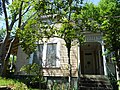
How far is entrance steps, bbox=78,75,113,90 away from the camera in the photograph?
35.3 feet

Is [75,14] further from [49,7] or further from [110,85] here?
[110,85]

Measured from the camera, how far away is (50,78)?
12938mm

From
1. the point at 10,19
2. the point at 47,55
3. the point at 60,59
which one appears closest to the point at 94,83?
the point at 60,59

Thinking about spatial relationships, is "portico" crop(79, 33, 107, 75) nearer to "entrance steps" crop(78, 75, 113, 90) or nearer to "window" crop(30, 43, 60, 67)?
"entrance steps" crop(78, 75, 113, 90)

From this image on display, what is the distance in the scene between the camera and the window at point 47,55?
524 inches

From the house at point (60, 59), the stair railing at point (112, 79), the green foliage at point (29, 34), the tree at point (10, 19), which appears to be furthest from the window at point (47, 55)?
the stair railing at point (112, 79)

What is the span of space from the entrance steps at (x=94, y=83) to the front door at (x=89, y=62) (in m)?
3.22

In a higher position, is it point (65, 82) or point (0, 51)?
point (0, 51)

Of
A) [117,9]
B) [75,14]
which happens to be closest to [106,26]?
[75,14]

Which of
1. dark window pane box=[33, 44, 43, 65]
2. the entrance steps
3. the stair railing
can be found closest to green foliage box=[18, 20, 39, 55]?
dark window pane box=[33, 44, 43, 65]

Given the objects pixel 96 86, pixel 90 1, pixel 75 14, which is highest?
pixel 90 1

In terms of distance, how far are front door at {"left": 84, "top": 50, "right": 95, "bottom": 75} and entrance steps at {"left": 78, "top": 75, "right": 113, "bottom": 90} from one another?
3.22m

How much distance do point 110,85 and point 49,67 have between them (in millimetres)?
4747

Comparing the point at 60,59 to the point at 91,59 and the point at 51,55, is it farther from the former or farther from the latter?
the point at 91,59
